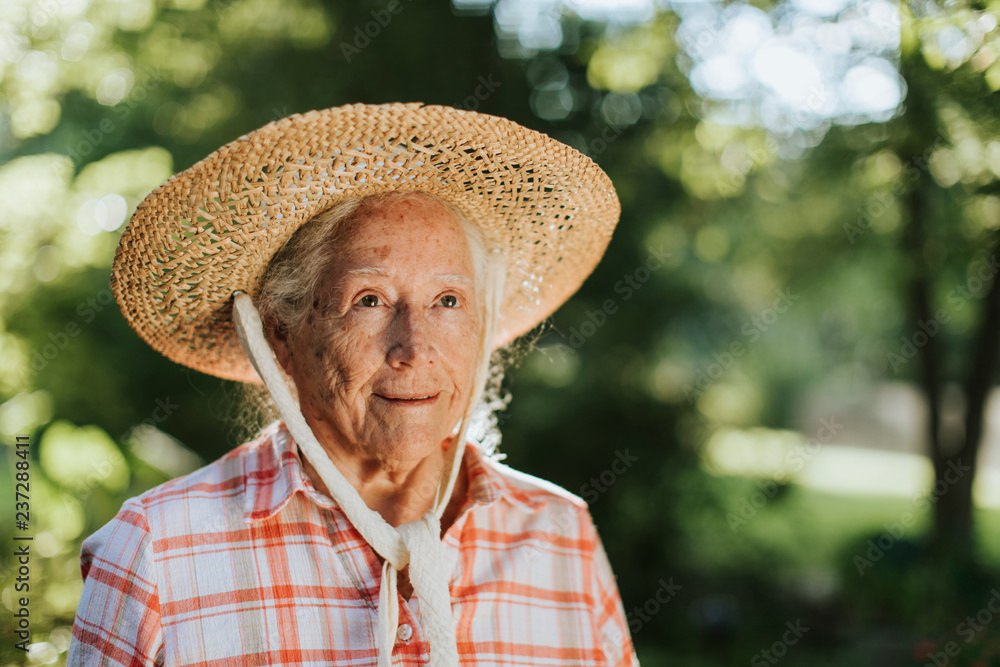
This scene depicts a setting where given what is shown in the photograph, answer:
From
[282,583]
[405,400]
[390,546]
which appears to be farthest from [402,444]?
[282,583]

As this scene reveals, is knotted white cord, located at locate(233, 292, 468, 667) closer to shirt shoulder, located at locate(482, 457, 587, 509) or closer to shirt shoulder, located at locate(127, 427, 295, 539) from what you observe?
shirt shoulder, located at locate(127, 427, 295, 539)

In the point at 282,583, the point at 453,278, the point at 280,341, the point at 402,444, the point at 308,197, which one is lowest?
the point at 282,583

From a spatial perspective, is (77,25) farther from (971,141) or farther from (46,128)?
(971,141)

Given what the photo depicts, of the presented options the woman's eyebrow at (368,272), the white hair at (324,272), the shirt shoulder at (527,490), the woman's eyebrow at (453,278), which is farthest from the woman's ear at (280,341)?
the shirt shoulder at (527,490)

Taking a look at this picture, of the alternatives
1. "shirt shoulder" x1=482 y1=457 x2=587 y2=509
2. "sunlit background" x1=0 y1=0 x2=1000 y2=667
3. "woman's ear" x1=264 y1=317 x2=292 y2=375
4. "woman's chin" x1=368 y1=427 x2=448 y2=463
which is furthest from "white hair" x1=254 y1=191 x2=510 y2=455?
"sunlit background" x1=0 y1=0 x2=1000 y2=667

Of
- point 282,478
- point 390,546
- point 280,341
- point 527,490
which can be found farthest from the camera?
point 527,490

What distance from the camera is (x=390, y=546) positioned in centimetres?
144

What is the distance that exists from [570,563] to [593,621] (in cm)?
14

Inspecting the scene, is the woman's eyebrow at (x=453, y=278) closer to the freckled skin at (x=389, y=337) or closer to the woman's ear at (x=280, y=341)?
the freckled skin at (x=389, y=337)

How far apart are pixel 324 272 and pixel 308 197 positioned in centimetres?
16

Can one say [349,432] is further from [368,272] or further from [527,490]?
[527,490]

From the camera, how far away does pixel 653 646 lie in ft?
16.4

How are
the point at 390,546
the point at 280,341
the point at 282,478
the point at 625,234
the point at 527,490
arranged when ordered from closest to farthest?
1. the point at 390,546
2. the point at 282,478
3. the point at 280,341
4. the point at 527,490
5. the point at 625,234

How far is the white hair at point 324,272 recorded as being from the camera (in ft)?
5.13
